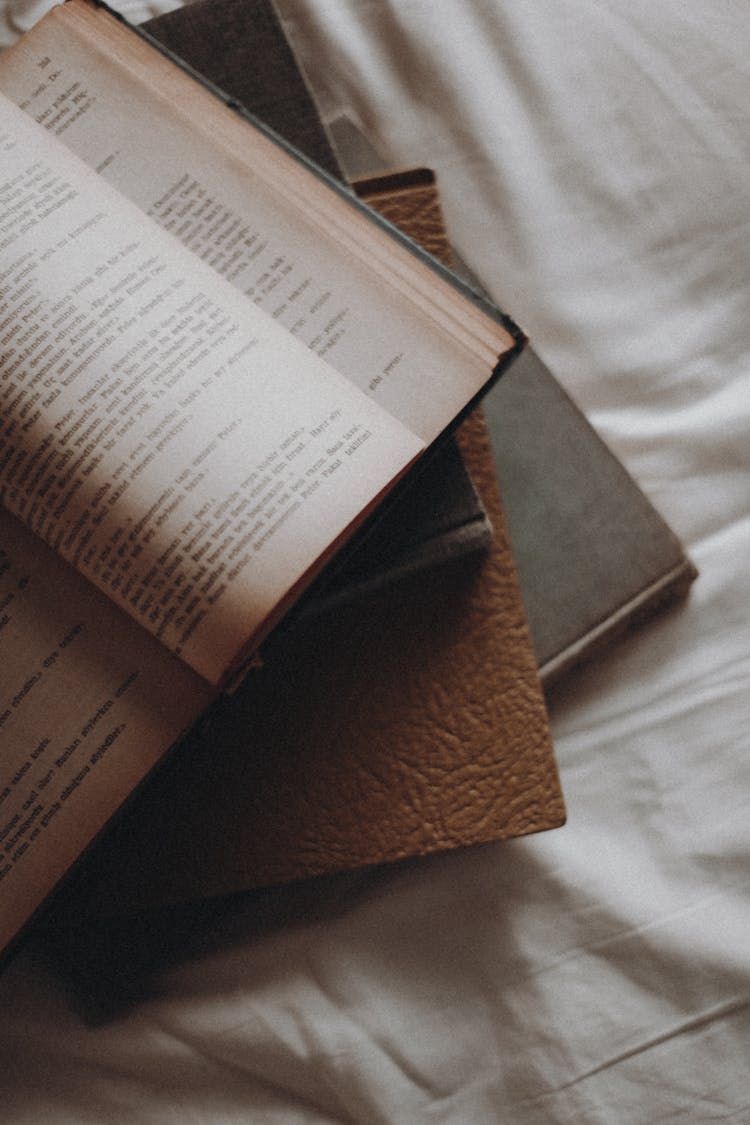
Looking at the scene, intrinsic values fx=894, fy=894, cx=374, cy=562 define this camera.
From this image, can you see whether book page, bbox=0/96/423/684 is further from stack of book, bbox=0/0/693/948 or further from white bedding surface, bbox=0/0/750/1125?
white bedding surface, bbox=0/0/750/1125

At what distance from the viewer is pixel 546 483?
0.57m

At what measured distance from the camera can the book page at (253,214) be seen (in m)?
0.41

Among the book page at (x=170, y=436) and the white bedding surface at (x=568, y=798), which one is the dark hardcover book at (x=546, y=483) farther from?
the book page at (x=170, y=436)

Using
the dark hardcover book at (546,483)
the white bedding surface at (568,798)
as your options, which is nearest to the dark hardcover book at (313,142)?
the dark hardcover book at (546,483)

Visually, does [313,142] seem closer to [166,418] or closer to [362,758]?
[166,418]

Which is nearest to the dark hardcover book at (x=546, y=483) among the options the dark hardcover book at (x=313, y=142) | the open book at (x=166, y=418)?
the dark hardcover book at (x=313, y=142)

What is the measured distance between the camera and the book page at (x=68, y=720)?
0.38m

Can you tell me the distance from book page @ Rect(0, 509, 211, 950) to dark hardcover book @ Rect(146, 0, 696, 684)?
0.81 feet

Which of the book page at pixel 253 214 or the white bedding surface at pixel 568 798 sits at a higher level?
the book page at pixel 253 214

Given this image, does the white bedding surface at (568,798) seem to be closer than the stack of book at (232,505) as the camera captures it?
No

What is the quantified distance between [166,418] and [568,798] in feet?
1.13

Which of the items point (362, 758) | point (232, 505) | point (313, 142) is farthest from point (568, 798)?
point (313, 142)

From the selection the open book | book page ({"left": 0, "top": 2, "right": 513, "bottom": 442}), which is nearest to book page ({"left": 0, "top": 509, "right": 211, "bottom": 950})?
the open book

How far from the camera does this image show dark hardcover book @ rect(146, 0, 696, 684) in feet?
1.77
